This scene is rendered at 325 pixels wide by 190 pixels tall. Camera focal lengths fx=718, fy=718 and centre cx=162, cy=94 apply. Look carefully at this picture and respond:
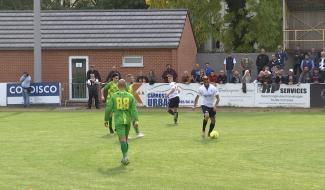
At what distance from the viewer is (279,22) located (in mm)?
53812

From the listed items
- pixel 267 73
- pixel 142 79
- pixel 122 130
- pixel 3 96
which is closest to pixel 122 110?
pixel 122 130

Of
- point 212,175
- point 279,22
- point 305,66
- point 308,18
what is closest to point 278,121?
point 305,66

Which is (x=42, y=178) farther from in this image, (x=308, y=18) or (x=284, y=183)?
(x=308, y=18)

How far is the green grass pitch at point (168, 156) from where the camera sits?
47.2ft

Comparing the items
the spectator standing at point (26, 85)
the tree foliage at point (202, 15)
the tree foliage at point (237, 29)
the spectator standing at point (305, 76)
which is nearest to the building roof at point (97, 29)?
the spectator standing at point (26, 85)

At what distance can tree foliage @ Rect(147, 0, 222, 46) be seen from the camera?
2019 inches

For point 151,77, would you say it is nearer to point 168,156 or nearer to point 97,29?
point 97,29

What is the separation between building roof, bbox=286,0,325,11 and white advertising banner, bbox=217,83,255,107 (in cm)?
1269

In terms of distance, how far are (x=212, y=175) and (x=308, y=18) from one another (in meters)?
33.4

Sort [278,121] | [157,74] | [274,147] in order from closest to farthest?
[274,147], [278,121], [157,74]

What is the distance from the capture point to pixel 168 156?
59.6ft

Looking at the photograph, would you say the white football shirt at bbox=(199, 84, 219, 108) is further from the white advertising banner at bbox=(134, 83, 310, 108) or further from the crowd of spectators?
the white advertising banner at bbox=(134, 83, 310, 108)

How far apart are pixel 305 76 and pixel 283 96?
156cm

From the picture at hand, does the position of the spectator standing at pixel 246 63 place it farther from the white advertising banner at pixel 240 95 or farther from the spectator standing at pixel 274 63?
the white advertising banner at pixel 240 95
